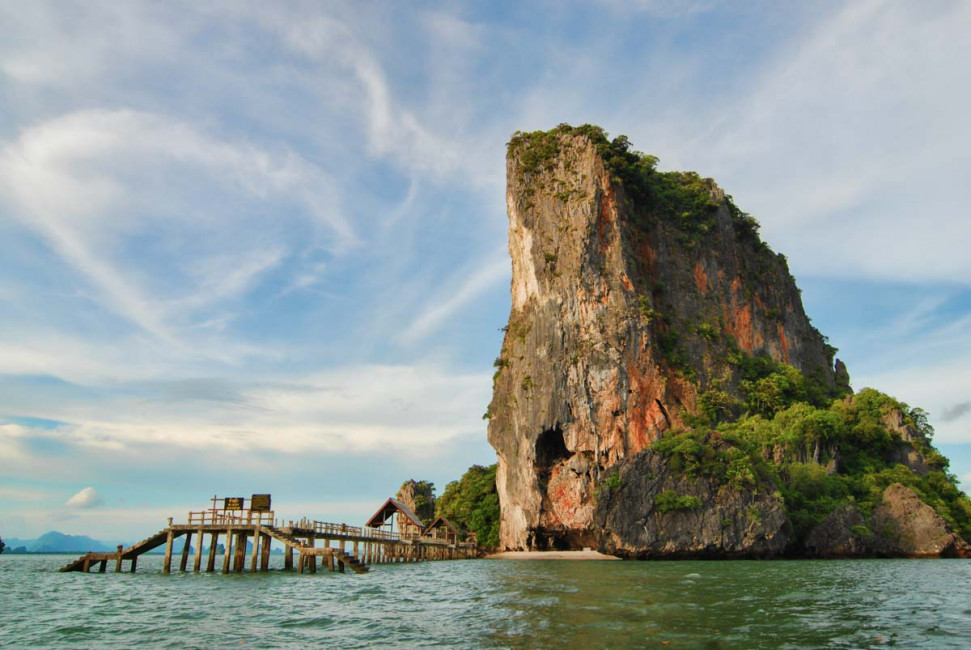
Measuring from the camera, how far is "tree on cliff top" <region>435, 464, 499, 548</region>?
229ft

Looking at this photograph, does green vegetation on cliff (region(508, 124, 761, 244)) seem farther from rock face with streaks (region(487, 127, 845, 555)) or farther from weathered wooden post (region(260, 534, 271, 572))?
weathered wooden post (region(260, 534, 271, 572))

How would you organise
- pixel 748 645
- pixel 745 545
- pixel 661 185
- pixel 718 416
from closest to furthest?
pixel 748 645 < pixel 745 545 < pixel 718 416 < pixel 661 185

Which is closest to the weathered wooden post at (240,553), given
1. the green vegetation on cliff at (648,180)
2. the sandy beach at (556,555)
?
the sandy beach at (556,555)

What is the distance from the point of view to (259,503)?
34562mm

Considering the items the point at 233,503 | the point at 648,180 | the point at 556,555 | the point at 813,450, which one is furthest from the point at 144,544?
the point at 648,180

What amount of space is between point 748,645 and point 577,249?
54.1 meters

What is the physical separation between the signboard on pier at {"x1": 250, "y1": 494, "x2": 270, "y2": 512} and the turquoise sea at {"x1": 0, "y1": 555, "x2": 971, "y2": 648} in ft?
21.1

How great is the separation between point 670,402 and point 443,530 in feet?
82.9

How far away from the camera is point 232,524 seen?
111ft

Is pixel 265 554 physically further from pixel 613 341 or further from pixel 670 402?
pixel 670 402

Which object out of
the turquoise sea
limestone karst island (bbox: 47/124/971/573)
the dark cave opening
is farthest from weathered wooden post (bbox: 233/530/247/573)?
the dark cave opening

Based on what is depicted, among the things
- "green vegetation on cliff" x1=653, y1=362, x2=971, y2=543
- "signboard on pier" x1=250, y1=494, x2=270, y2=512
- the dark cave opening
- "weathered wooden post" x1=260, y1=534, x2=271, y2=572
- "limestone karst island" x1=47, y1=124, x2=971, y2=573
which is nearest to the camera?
"weathered wooden post" x1=260, y1=534, x2=271, y2=572

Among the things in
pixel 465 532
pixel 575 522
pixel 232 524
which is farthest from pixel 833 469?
pixel 232 524

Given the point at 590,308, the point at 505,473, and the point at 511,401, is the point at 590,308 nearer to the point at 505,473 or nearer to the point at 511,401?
the point at 511,401
